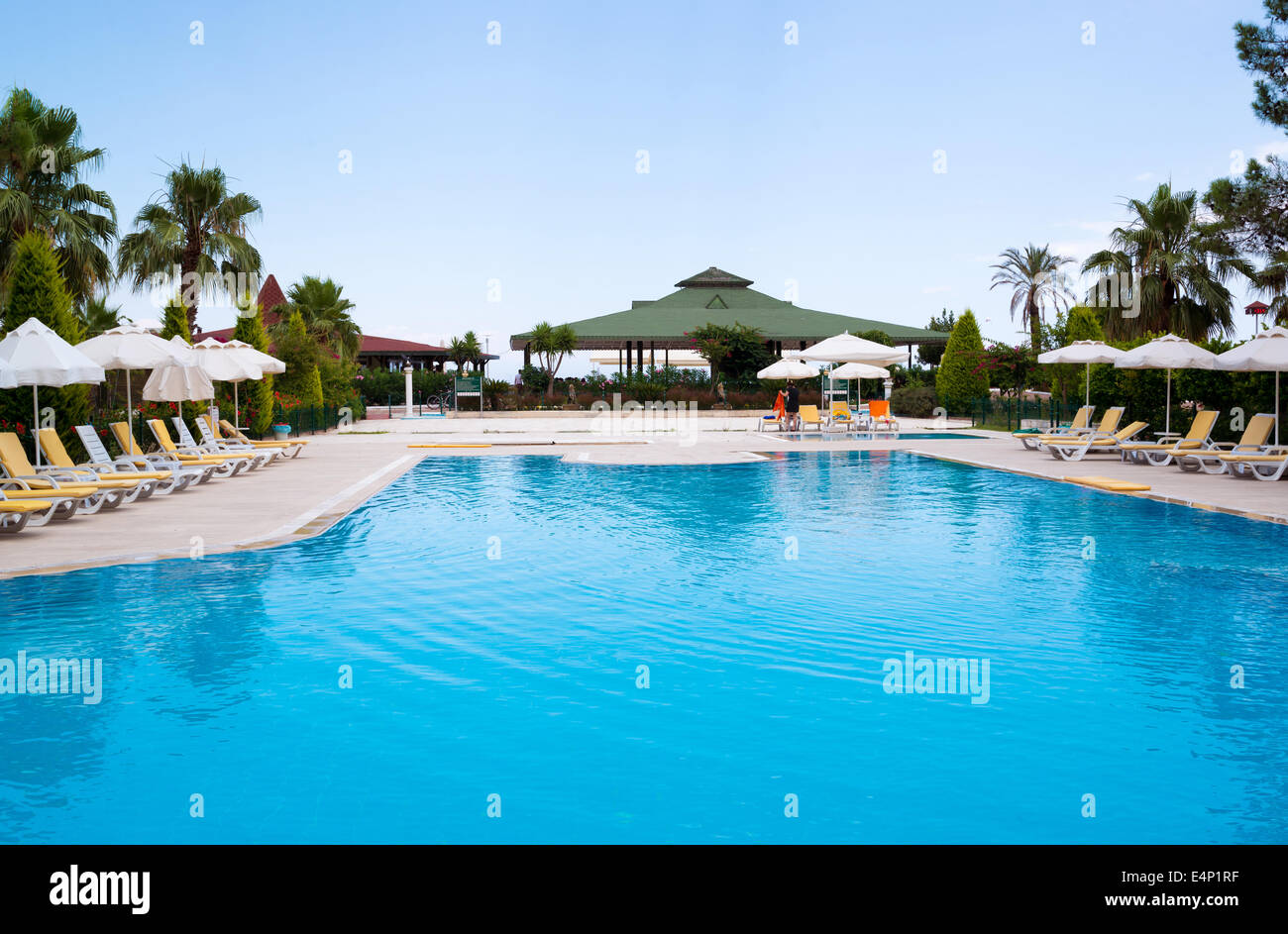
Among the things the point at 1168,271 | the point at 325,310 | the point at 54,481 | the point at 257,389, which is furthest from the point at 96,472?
the point at 1168,271

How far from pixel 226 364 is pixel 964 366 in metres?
27.2

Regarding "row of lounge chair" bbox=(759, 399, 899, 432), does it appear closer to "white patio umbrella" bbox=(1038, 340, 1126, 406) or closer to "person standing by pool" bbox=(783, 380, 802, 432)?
"person standing by pool" bbox=(783, 380, 802, 432)

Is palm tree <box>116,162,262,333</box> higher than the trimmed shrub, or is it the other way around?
palm tree <box>116,162,262,333</box>

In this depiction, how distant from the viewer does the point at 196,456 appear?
17.2 m

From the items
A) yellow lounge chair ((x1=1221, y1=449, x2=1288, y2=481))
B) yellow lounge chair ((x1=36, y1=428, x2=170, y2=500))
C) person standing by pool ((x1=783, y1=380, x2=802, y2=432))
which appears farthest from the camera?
person standing by pool ((x1=783, y1=380, x2=802, y2=432))

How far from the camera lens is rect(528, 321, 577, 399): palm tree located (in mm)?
46791

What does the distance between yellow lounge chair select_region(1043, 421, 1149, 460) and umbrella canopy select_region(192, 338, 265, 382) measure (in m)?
15.9

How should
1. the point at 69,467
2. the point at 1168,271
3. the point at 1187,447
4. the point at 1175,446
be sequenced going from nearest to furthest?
the point at 69,467
the point at 1187,447
the point at 1175,446
the point at 1168,271

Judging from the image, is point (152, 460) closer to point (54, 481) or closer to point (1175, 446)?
point (54, 481)

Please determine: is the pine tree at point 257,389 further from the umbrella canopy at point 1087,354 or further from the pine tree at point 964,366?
the pine tree at point 964,366

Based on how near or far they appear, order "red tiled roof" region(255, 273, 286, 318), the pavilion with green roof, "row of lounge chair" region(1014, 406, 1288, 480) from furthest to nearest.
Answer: "red tiled roof" region(255, 273, 286, 318) → the pavilion with green roof → "row of lounge chair" region(1014, 406, 1288, 480)

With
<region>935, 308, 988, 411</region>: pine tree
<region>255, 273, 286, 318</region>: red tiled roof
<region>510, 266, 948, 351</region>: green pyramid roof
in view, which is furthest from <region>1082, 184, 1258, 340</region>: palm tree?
<region>255, 273, 286, 318</region>: red tiled roof
